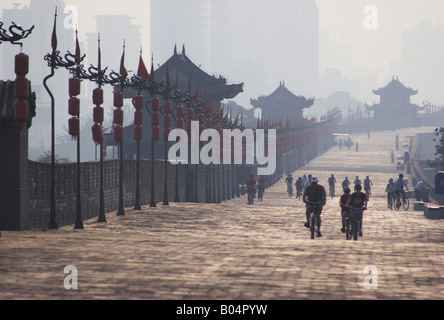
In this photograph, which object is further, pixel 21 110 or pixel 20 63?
pixel 21 110

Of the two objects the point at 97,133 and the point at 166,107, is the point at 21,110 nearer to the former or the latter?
the point at 97,133

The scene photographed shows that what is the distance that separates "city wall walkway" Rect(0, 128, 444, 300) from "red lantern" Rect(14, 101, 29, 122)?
2.50 meters

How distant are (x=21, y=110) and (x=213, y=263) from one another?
7.03 meters

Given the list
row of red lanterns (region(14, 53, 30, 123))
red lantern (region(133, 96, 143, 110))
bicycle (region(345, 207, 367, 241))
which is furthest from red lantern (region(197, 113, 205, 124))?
row of red lanterns (region(14, 53, 30, 123))

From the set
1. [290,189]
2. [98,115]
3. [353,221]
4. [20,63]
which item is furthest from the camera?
[290,189]

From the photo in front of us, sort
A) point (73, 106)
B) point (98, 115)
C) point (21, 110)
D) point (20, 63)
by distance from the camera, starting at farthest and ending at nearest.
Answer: point (98, 115)
point (73, 106)
point (21, 110)
point (20, 63)

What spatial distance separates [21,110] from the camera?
1573 cm

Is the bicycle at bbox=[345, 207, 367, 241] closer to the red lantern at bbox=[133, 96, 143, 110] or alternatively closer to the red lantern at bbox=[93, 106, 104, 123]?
the red lantern at bbox=[93, 106, 104, 123]

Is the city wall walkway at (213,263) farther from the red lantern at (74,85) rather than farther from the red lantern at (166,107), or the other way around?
the red lantern at (166,107)

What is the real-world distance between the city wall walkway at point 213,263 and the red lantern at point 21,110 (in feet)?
8.21

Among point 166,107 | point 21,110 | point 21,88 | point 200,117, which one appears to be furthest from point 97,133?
point 200,117

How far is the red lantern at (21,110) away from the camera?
15695mm

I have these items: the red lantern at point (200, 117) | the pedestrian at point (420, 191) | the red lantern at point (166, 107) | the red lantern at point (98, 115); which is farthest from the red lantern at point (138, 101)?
the pedestrian at point (420, 191)
